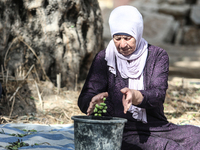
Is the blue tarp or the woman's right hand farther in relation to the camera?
the blue tarp

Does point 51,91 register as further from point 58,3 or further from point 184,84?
point 184,84

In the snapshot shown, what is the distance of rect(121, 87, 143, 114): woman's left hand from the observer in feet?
5.93

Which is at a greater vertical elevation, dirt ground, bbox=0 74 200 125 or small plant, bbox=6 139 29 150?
dirt ground, bbox=0 74 200 125

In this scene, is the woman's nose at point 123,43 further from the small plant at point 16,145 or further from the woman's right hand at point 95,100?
the small plant at point 16,145

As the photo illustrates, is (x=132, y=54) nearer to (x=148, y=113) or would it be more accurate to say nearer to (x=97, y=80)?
(x=97, y=80)

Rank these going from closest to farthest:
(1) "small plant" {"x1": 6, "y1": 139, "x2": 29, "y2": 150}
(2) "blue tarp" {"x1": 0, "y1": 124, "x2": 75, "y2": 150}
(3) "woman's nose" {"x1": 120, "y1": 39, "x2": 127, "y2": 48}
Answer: (3) "woman's nose" {"x1": 120, "y1": 39, "x2": 127, "y2": 48} → (1) "small plant" {"x1": 6, "y1": 139, "x2": 29, "y2": 150} → (2) "blue tarp" {"x1": 0, "y1": 124, "x2": 75, "y2": 150}

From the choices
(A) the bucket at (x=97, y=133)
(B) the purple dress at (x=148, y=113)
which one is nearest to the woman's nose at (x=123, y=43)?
(B) the purple dress at (x=148, y=113)

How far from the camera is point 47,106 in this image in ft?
13.6

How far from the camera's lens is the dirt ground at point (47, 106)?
3.77 meters

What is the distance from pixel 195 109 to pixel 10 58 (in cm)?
Answer: 296

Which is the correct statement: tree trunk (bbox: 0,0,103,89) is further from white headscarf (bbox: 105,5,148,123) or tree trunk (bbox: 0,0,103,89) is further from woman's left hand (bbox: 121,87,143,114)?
woman's left hand (bbox: 121,87,143,114)

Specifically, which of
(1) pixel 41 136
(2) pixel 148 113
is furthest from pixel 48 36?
(2) pixel 148 113

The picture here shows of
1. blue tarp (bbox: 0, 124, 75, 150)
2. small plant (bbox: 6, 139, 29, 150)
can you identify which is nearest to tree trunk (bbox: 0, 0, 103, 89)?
blue tarp (bbox: 0, 124, 75, 150)

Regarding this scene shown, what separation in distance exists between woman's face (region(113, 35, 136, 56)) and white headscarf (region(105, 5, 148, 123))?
0.04 m
